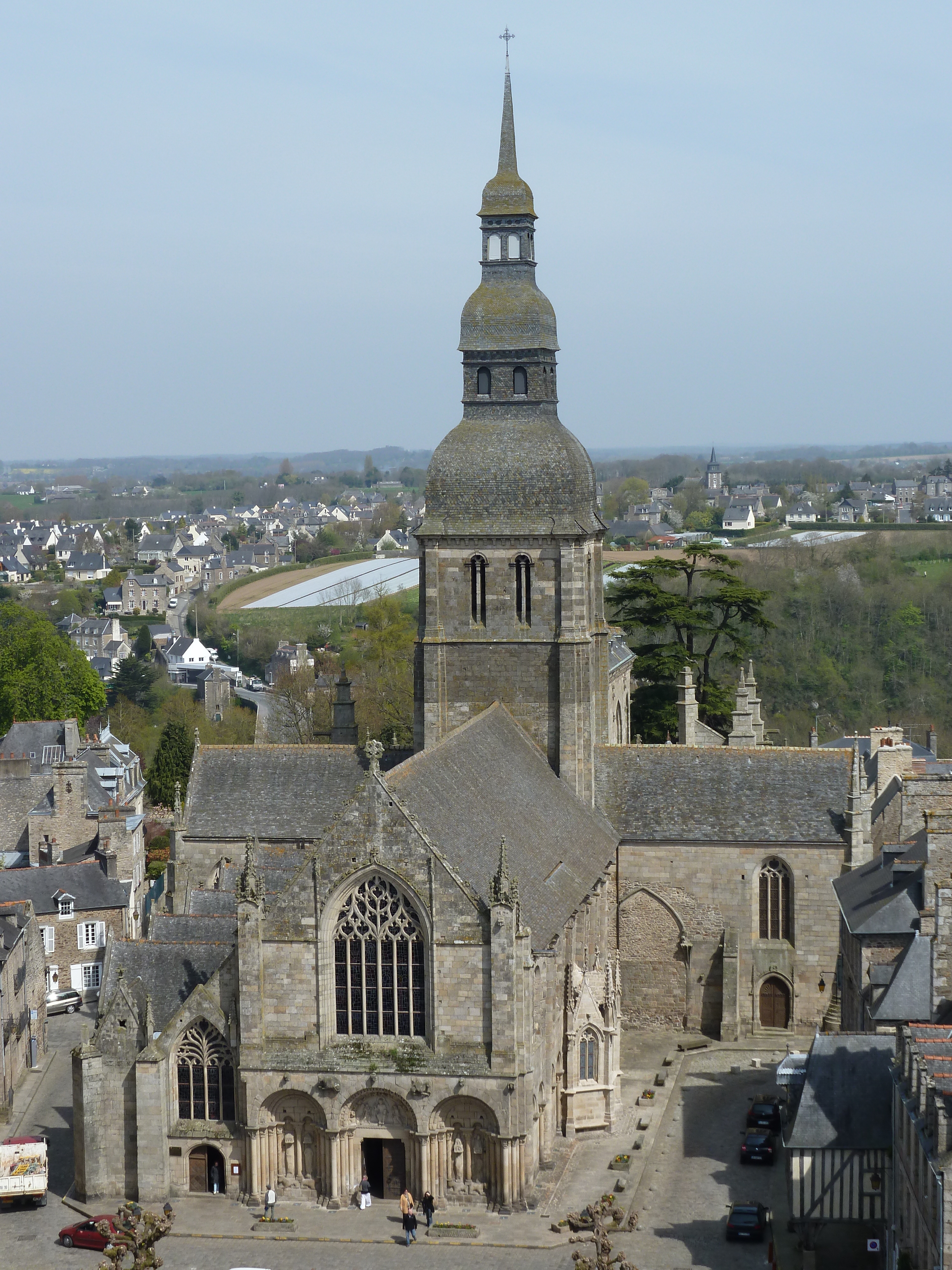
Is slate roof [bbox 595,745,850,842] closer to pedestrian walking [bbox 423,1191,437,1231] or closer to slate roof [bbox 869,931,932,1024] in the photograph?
slate roof [bbox 869,931,932,1024]

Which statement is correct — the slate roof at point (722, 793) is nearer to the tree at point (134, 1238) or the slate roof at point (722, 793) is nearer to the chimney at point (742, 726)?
the chimney at point (742, 726)

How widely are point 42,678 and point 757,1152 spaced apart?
58.0 metres

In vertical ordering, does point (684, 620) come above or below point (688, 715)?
above

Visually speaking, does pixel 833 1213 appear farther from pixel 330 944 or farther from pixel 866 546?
pixel 866 546

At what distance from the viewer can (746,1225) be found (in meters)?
38.2

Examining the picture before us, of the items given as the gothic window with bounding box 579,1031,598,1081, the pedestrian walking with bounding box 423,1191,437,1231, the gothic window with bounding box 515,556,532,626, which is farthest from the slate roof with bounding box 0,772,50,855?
the pedestrian walking with bounding box 423,1191,437,1231

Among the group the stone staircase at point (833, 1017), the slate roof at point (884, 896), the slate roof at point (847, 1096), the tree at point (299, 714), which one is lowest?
the stone staircase at point (833, 1017)

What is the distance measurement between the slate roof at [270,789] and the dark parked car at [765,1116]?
1484cm

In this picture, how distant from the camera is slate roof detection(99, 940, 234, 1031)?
42.4 metres

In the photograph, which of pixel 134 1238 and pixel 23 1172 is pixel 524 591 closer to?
pixel 23 1172

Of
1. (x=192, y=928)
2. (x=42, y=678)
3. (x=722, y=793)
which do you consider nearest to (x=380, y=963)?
(x=192, y=928)

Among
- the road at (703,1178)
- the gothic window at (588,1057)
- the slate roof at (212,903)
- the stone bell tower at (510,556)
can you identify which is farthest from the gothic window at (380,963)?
the stone bell tower at (510,556)

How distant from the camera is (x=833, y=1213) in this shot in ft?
120

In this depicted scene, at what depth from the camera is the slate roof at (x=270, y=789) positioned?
177 ft
